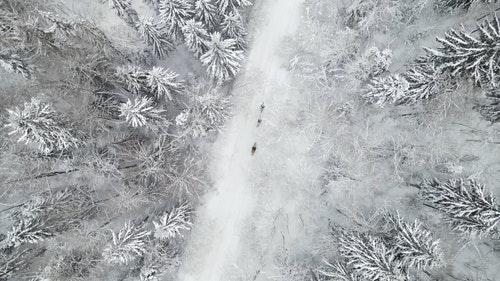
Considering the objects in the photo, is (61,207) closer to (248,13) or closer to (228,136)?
(228,136)

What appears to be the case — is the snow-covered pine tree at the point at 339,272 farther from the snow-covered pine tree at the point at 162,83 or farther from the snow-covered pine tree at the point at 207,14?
the snow-covered pine tree at the point at 207,14

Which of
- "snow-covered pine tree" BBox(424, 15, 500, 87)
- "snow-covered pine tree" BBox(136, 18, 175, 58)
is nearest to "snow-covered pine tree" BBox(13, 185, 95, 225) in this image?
"snow-covered pine tree" BBox(136, 18, 175, 58)

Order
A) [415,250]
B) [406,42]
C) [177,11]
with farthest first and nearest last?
1. [406,42]
2. [177,11]
3. [415,250]

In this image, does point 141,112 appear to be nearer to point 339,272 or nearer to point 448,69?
point 339,272

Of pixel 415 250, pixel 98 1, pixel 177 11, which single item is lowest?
pixel 415 250

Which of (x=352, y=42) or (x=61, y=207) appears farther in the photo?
(x=352, y=42)

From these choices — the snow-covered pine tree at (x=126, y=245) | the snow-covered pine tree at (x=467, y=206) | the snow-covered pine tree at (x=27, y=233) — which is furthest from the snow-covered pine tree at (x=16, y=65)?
the snow-covered pine tree at (x=467, y=206)

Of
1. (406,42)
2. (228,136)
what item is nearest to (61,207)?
(228,136)
